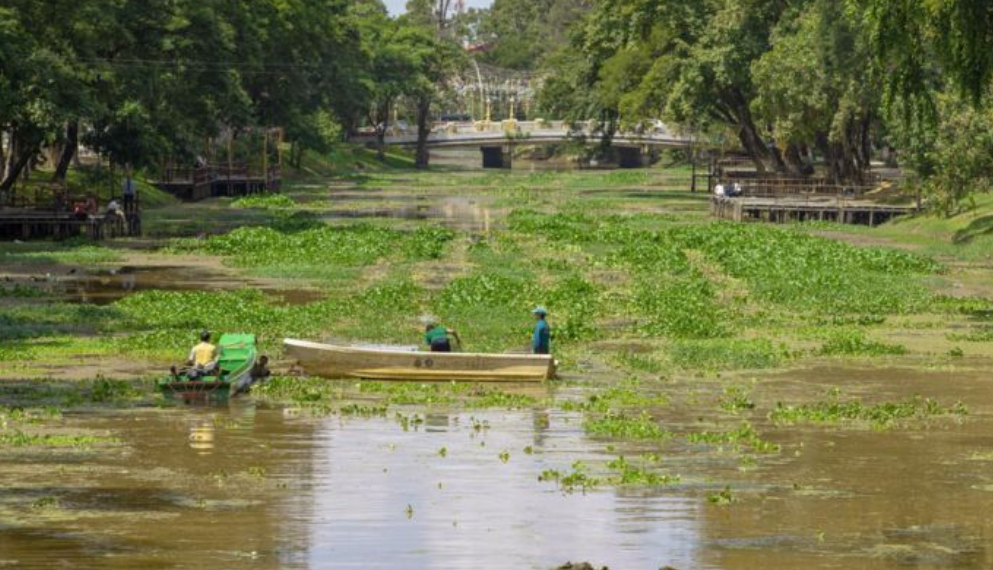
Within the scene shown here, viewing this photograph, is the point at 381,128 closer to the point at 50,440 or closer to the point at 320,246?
the point at 320,246

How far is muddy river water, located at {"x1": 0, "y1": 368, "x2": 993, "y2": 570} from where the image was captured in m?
22.2

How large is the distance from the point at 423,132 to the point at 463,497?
165m

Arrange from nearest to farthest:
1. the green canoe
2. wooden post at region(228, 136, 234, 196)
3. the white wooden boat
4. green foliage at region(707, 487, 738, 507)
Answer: green foliage at region(707, 487, 738, 507)
the green canoe
the white wooden boat
wooden post at region(228, 136, 234, 196)

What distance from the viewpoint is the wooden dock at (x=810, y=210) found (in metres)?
90.5

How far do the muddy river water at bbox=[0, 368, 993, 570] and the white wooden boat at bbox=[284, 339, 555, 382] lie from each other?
339cm

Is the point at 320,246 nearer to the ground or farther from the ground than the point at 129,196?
nearer to the ground

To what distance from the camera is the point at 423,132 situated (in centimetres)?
18962

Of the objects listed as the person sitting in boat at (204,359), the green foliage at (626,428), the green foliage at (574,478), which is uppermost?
the person sitting in boat at (204,359)

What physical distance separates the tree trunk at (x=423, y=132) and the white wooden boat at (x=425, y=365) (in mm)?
148703

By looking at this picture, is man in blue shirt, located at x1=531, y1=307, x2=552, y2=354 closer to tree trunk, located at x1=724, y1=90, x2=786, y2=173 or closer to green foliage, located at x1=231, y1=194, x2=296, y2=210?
green foliage, located at x1=231, y1=194, x2=296, y2=210

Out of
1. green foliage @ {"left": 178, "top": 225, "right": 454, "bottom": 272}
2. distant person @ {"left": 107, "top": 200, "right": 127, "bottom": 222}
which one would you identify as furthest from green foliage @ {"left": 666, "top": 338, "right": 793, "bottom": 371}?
distant person @ {"left": 107, "top": 200, "right": 127, "bottom": 222}

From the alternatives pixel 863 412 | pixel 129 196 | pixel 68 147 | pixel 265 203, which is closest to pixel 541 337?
pixel 863 412

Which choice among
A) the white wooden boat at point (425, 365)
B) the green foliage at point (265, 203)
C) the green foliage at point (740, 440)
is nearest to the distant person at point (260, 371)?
the white wooden boat at point (425, 365)

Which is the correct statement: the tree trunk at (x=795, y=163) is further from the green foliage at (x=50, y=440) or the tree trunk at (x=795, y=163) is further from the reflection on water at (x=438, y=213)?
the green foliage at (x=50, y=440)
